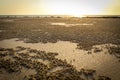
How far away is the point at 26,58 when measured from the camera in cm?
905

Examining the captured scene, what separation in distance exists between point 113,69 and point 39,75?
10.9 ft

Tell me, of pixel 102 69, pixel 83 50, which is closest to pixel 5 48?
pixel 83 50

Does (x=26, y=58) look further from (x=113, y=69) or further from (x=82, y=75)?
(x=113, y=69)

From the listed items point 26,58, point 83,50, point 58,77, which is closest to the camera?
point 58,77

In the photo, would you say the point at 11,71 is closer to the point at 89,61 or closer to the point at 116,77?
the point at 89,61

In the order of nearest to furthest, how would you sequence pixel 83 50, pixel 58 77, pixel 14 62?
1. pixel 58 77
2. pixel 14 62
3. pixel 83 50

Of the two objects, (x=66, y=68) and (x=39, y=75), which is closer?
(x=39, y=75)

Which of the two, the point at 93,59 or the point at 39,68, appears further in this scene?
the point at 93,59

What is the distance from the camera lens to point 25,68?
7742mm

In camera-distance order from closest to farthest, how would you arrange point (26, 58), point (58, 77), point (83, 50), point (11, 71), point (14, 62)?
point (58, 77) < point (11, 71) < point (14, 62) < point (26, 58) < point (83, 50)

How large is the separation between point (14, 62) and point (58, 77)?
2814mm

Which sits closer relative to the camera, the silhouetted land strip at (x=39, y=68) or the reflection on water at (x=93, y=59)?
the silhouetted land strip at (x=39, y=68)

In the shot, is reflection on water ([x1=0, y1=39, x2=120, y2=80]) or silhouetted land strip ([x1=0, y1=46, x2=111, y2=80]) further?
reflection on water ([x1=0, y1=39, x2=120, y2=80])

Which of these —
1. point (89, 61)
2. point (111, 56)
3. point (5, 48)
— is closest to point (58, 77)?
point (89, 61)
